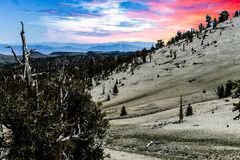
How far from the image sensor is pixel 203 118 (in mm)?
74812

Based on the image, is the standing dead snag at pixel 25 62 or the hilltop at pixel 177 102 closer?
the standing dead snag at pixel 25 62

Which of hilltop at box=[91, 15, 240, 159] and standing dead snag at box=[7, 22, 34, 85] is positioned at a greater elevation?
standing dead snag at box=[7, 22, 34, 85]

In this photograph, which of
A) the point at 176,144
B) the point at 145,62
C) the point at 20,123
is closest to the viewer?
the point at 20,123

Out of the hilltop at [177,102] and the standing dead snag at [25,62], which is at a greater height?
the standing dead snag at [25,62]

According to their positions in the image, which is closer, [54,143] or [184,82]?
[54,143]

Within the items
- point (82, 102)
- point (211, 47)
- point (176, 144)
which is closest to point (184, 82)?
point (211, 47)

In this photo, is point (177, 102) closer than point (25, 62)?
No

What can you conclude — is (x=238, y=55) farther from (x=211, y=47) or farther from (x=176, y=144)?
(x=176, y=144)

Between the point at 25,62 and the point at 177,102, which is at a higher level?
the point at 25,62

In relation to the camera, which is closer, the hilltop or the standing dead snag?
the standing dead snag

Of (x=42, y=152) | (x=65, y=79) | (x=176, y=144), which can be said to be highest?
(x=65, y=79)

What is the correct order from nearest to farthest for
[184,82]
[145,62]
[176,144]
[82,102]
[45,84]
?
[45,84]
[82,102]
[176,144]
[184,82]
[145,62]

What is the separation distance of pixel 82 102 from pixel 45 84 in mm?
3053

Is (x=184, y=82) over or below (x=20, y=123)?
below
